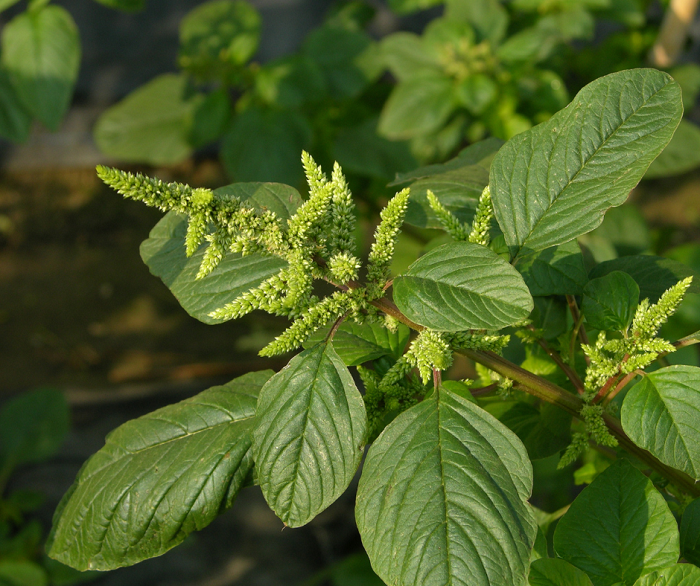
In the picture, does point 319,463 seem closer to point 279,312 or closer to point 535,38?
point 279,312

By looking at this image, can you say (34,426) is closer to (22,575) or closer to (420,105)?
(22,575)

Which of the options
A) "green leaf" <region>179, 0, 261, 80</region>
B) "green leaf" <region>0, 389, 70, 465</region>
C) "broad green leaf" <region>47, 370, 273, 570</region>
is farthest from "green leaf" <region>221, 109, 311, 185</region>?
"broad green leaf" <region>47, 370, 273, 570</region>

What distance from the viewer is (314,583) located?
238 cm

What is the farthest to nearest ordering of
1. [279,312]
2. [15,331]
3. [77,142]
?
1. [77,142]
2. [15,331]
3. [279,312]

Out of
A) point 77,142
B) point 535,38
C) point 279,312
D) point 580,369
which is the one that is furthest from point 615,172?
point 77,142

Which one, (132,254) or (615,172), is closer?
(615,172)

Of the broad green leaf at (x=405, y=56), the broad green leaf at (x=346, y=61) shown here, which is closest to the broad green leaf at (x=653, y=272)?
the broad green leaf at (x=405, y=56)

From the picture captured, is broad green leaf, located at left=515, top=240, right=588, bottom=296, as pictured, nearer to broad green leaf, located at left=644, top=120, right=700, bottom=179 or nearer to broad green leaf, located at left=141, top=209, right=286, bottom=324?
A: broad green leaf, located at left=141, top=209, right=286, bottom=324

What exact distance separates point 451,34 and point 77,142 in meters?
2.42

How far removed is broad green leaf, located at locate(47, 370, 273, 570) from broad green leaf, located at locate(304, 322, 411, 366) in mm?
176

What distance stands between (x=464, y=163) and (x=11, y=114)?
1966 millimetres

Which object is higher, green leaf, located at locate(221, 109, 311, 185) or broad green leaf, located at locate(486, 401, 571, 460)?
green leaf, located at locate(221, 109, 311, 185)

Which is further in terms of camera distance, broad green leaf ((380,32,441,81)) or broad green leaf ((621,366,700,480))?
broad green leaf ((380,32,441,81))

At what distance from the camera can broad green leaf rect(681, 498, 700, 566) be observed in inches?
33.8
